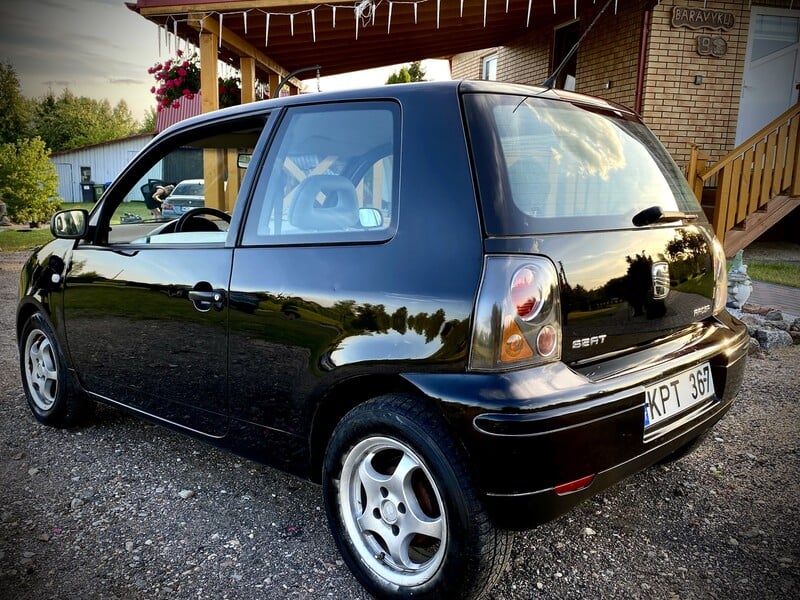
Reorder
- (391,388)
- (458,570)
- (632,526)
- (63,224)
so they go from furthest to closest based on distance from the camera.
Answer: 1. (63,224)
2. (632,526)
3. (391,388)
4. (458,570)

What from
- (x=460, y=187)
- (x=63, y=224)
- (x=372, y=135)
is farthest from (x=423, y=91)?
(x=63, y=224)

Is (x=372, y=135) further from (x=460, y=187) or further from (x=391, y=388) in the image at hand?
(x=391, y=388)

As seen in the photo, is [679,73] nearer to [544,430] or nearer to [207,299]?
[207,299]

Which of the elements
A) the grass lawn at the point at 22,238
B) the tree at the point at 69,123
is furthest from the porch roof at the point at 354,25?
the tree at the point at 69,123

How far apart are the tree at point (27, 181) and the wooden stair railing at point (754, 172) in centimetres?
1659

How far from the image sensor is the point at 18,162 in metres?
17.0

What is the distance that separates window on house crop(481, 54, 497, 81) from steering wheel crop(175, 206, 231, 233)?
11769 millimetres

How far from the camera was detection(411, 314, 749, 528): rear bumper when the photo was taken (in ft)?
5.83

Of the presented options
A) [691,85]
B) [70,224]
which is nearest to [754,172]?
[691,85]

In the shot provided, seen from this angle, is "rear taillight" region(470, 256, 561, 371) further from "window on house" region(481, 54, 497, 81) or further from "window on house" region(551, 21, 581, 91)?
"window on house" region(481, 54, 497, 81)

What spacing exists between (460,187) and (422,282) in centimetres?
31

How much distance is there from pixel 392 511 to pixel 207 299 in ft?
3.65

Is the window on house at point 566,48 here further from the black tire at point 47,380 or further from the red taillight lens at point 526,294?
the red taillight lens at point 526,294

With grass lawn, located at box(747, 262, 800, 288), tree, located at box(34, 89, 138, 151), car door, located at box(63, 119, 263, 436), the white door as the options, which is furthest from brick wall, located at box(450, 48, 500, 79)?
tree, located at box(34, 89, 138, 151)
